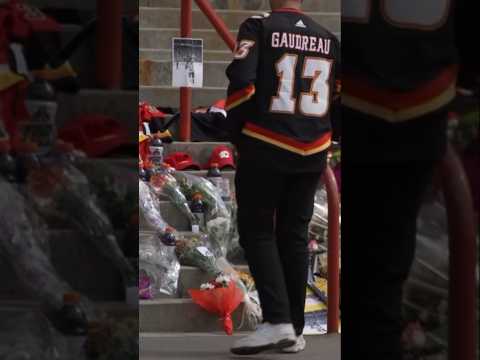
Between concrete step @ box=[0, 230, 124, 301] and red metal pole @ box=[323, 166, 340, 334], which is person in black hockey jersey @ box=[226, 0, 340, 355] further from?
concrete step @ box=[0, 230, 124, 301]

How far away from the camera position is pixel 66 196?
1.11 metres

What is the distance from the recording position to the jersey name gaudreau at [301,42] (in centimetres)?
165

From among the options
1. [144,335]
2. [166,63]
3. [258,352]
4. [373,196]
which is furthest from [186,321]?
[166,63]

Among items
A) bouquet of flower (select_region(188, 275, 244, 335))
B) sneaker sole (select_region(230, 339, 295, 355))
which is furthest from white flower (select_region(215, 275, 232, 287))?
sneaker sole (select_region(230, 339, 295, 355))

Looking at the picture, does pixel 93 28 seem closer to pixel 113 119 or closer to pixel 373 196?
pixel 113 119

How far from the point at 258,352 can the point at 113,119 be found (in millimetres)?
886

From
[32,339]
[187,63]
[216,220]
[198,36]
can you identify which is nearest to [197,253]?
[216,220]

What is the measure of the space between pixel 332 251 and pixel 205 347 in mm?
900

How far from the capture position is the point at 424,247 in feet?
3.76

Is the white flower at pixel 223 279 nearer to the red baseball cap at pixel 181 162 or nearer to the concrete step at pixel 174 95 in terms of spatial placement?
the red baseball cap at pixel 181 162

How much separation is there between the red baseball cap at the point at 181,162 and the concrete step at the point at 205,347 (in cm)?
64

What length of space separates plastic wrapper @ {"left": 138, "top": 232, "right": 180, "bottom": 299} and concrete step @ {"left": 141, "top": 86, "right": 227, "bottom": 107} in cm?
82

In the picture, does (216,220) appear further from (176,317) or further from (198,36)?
(198,36)

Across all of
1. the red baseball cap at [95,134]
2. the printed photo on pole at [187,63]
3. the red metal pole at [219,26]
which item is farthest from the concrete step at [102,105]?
the printed photo on pole at [187,63]
